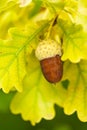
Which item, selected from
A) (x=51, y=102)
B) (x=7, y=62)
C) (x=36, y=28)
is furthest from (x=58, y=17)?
(x=51, y=102)

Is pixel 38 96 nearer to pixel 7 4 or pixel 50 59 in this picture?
pixel 50 59

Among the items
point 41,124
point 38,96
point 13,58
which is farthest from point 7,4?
point 41,124

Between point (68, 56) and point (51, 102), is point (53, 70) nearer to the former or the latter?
point (68, 56)

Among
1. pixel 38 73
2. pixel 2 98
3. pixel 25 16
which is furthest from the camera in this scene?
pixel 2 98

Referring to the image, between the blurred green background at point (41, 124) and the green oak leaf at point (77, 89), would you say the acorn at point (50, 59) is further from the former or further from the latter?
the blurred green background at point (41, 124)

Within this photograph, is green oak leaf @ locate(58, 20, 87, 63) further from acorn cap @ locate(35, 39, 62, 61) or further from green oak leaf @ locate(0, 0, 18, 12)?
green oak leaf @ locate(0, 0, 18, 12)

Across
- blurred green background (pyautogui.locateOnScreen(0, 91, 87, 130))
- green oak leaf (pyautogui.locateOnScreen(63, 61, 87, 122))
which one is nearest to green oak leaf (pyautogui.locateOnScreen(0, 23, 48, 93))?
green oak leaf (pyautogui.locateOnScreen(63, 61, 87, 122))
